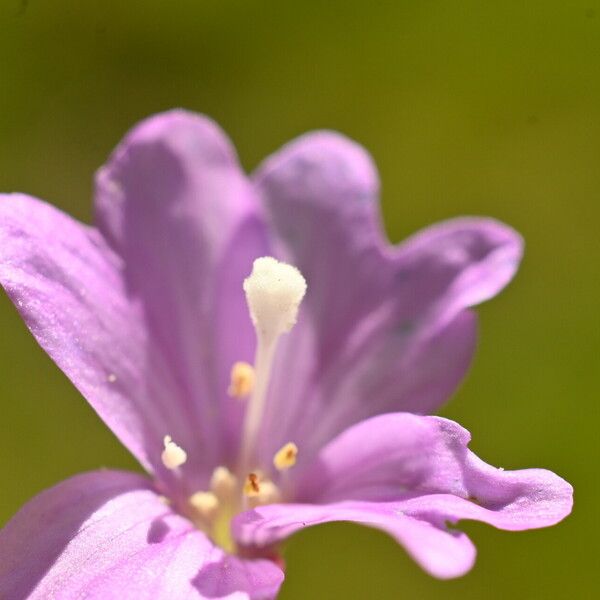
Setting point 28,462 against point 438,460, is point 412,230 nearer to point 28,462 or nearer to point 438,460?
point 28,462

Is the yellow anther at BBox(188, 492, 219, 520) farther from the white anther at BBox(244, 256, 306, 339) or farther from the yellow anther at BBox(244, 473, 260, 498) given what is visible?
the white anther at BBox(244, 256, 306, 339)

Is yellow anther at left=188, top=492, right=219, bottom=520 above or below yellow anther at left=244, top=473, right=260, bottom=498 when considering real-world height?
below

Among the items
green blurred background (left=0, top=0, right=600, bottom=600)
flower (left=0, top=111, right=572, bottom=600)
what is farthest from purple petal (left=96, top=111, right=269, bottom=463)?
green blurred background (left=0, top=0, right=600, bottom=600)

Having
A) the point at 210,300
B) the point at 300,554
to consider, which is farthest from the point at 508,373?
the point at 210,300

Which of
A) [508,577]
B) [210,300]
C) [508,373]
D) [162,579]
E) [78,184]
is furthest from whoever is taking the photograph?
[78,184]

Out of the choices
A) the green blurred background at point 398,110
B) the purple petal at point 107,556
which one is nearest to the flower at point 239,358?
the purple petal at point 107,556

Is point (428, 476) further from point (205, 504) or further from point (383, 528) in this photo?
point (205, 504)
